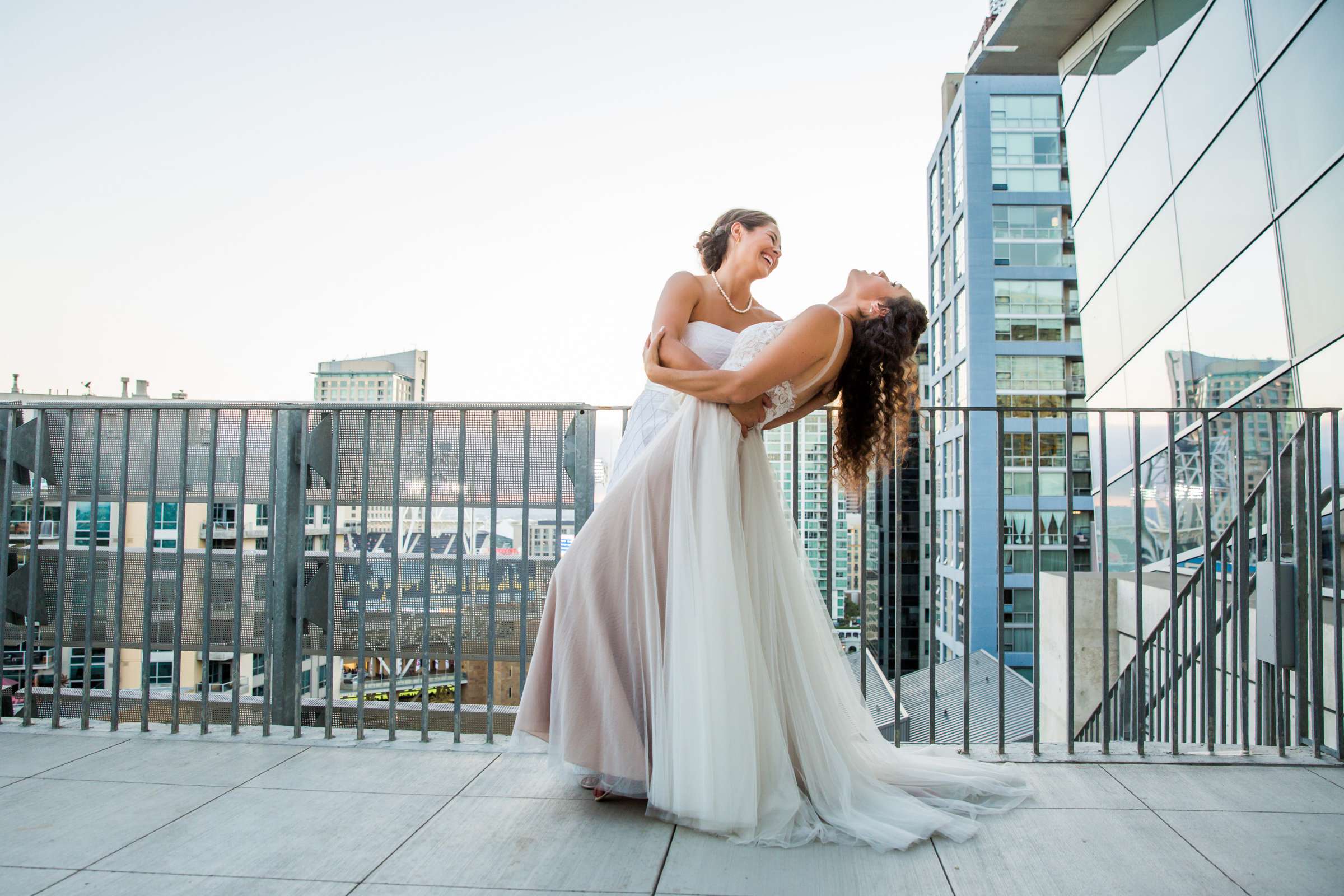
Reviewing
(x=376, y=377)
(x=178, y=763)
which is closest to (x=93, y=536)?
(x=178, y=763)

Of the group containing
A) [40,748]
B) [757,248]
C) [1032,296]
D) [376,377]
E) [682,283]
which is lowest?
[40,748]

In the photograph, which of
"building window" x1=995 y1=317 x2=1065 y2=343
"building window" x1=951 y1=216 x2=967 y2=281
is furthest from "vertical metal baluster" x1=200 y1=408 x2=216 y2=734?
"building window" x1=951 y1=216 x2=967 y2=281

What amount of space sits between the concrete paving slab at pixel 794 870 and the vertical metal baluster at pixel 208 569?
2044mm

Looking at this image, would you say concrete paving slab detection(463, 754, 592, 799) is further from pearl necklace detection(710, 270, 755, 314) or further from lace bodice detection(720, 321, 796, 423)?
pearl necklace detection(710, 270, 755, 314)

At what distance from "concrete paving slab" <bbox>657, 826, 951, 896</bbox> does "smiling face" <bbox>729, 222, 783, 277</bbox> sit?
1697 mm

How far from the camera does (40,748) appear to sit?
2682 mm

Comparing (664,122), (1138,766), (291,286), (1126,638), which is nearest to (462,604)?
(1138,766)

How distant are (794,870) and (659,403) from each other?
1403 millimetres

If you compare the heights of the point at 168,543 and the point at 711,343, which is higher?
the point at 711,343

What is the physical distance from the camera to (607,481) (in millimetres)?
2709

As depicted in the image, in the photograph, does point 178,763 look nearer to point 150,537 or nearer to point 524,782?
point 150,537

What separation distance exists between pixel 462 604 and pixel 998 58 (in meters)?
15.5

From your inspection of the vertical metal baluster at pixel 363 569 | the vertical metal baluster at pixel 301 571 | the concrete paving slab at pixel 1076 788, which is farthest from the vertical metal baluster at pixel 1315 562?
the vertical metal baluster at pixel 301 571

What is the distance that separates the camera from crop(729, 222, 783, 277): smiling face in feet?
8.02
